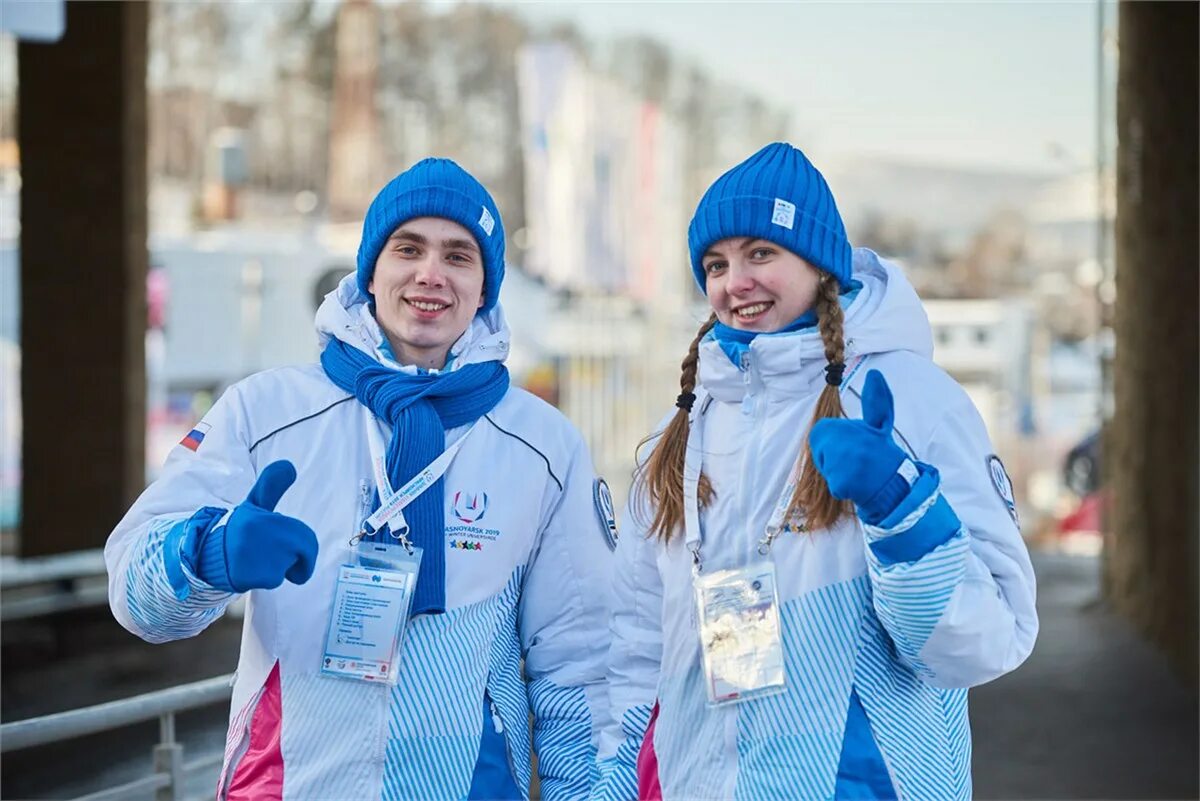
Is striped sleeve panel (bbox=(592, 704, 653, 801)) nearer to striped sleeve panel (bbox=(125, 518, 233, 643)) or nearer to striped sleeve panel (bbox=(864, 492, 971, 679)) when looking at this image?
striped sleeve panel (bbox=(864, 492, 971, 679))

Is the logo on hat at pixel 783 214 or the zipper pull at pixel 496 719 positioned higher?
the logo on hat at pixel 783 214

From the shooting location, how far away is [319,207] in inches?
1080

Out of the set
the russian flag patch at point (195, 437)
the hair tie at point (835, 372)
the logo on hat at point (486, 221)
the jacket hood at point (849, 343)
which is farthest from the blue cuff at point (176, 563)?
the hair tie at point (835, 372)

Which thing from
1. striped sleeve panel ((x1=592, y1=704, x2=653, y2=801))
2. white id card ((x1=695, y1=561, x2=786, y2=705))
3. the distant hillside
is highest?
the distant hillside

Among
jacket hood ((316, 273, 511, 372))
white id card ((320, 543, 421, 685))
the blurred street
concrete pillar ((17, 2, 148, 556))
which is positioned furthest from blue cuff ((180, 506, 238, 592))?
concrete pillar ((17, 2, 148, 556))

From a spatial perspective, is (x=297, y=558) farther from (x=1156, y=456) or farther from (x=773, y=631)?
(x=1156, y=456)

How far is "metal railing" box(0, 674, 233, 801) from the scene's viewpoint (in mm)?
2992

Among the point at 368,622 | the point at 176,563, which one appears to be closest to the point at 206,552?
the point at 176,563

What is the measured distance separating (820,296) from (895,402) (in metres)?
0.23

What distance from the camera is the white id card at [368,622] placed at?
2180 millimetres

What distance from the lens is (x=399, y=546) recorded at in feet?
7.39

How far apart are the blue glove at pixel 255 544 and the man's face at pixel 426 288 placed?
419 mm

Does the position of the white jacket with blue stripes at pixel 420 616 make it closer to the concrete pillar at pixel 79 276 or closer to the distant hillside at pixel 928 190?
the concrete pillar at pixel 79 276

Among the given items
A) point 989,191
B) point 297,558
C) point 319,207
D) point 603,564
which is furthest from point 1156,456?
point 319,207
